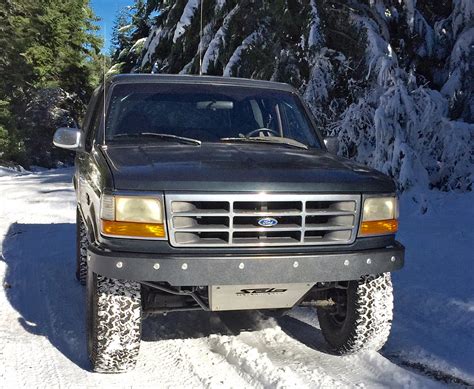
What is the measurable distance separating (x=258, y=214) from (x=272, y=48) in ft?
24.8

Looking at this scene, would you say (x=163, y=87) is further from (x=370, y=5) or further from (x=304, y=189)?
(x=370, y=5)

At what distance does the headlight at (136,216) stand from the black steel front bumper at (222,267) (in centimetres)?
12

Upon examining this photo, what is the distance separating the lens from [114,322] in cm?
313

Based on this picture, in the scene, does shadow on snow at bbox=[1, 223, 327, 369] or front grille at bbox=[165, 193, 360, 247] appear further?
shadow on snow at bbox=[1, 223, 327, 369]

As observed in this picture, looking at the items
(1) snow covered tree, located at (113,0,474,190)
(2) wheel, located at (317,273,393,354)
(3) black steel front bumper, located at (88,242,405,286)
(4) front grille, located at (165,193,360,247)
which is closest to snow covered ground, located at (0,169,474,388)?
(2) wheel, located at (317,273,393,354)

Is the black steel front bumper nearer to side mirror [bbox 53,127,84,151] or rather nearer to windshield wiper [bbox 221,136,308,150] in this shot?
windshield wiper [bbox 221,136,308,150]

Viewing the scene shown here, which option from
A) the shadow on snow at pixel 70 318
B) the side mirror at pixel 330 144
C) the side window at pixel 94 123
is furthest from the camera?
the side mirror at pixel 330 144

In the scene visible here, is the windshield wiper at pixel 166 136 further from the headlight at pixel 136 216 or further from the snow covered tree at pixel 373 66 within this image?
the snow covered tree at pixel 373 66

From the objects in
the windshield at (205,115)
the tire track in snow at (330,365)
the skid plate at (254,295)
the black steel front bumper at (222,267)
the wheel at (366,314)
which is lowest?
the tire track in snow at (330,365)

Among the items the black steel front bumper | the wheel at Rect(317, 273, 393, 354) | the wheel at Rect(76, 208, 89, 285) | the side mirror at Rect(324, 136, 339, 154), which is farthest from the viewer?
the wheel at Rect(76, 208, 89, 285)

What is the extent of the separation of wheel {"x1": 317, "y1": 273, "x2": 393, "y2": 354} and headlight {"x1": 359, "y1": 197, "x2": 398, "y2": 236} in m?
0.38

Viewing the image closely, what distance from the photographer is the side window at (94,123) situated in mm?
4281

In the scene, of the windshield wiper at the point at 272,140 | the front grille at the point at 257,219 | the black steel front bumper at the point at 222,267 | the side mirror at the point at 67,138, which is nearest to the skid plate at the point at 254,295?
the black steel front bumper at the point at 222,267

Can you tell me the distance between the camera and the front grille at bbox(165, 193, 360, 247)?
2.91 m
